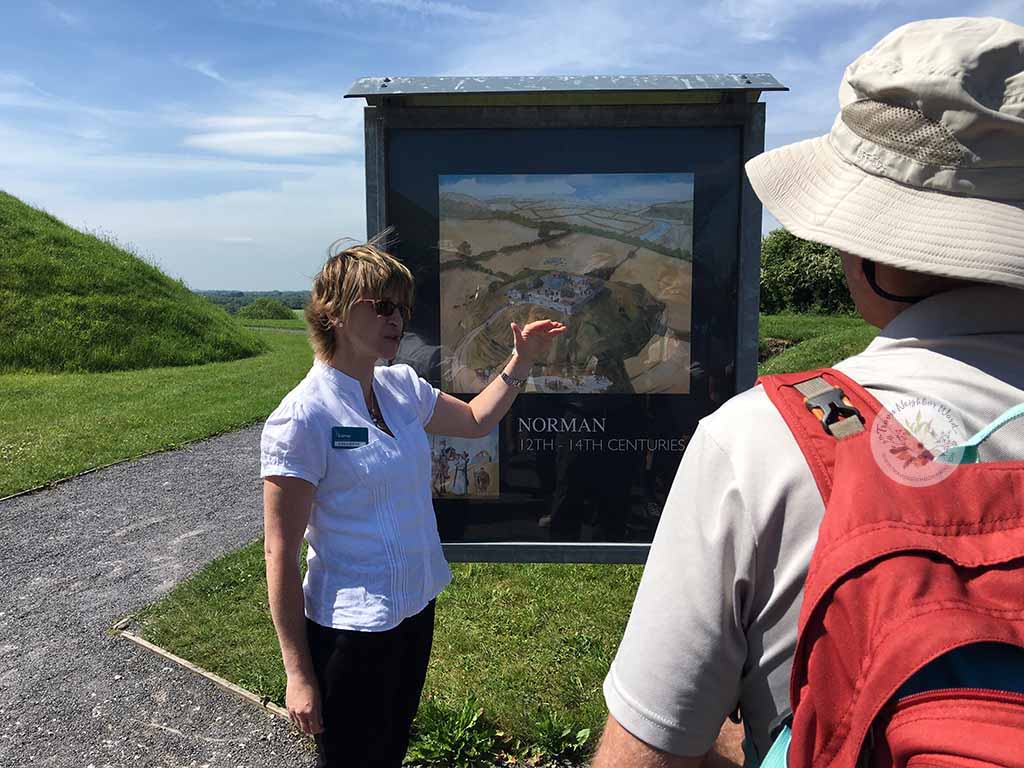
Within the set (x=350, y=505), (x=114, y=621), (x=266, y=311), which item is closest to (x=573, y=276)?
(x=350, y=505)

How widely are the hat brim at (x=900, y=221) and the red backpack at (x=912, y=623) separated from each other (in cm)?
23

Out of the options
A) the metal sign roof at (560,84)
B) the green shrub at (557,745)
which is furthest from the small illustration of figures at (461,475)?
the metal sign roof at (560,84)

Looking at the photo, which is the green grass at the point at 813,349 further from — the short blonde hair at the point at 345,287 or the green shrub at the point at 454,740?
the short blonde hair at the point at 345,287

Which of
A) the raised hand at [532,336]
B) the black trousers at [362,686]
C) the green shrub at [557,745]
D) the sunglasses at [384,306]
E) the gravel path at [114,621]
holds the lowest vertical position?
the gravel path at [114,621]

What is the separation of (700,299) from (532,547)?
→ 128 centimetres

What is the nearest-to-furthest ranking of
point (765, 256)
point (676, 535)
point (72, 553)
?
point (676, 535)
point (72, 553)
point (765, 256)

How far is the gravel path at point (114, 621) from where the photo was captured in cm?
369

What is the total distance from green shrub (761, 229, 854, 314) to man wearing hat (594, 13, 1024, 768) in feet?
74.7

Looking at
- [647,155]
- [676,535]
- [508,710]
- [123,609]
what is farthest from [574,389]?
[123,609]

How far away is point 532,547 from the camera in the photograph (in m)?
3.43

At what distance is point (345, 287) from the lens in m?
2.45

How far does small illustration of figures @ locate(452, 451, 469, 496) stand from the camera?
3453 millimetres

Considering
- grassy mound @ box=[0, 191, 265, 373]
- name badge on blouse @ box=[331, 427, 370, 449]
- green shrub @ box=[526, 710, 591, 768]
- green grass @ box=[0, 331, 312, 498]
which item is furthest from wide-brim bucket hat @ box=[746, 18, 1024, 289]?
grassy mound @ box=[0, 191, 265, 373]

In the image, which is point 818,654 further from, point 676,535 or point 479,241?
point 479,241
